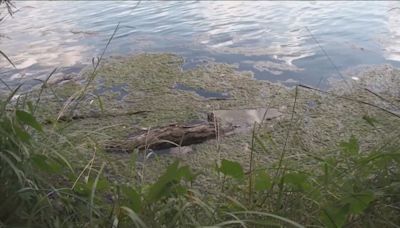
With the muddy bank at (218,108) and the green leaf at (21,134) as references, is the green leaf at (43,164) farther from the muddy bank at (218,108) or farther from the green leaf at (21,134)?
the muddy bank at (218,108)

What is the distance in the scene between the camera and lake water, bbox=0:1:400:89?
3.39 metres

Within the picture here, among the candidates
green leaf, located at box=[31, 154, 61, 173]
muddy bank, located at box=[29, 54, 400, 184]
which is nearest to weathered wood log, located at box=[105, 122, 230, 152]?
muddy bank, located at box=[29, 54, 400, 184]

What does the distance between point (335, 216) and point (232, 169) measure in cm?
32

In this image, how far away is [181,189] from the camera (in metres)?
1.41

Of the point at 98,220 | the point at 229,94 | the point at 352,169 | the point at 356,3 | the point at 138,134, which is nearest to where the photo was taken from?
the point at 98,220

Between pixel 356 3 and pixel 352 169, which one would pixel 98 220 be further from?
pixel 356 3

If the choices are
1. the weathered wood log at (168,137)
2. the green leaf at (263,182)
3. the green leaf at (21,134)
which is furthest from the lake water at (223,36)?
the green leaf at (21,134)

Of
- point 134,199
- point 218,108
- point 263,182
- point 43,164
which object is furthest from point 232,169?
point 218,108

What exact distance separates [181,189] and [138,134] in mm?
1139

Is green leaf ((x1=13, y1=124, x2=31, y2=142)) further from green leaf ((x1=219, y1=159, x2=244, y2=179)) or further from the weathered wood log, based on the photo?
the weathered wood log

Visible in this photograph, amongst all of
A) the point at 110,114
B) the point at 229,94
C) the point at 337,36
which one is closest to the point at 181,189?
the point at 110,114

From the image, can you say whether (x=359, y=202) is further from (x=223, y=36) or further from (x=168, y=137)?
(x=223, y=36)

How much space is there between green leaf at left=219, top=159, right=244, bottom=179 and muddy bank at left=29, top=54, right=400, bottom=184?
0.65m

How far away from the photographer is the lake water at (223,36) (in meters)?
3.39
